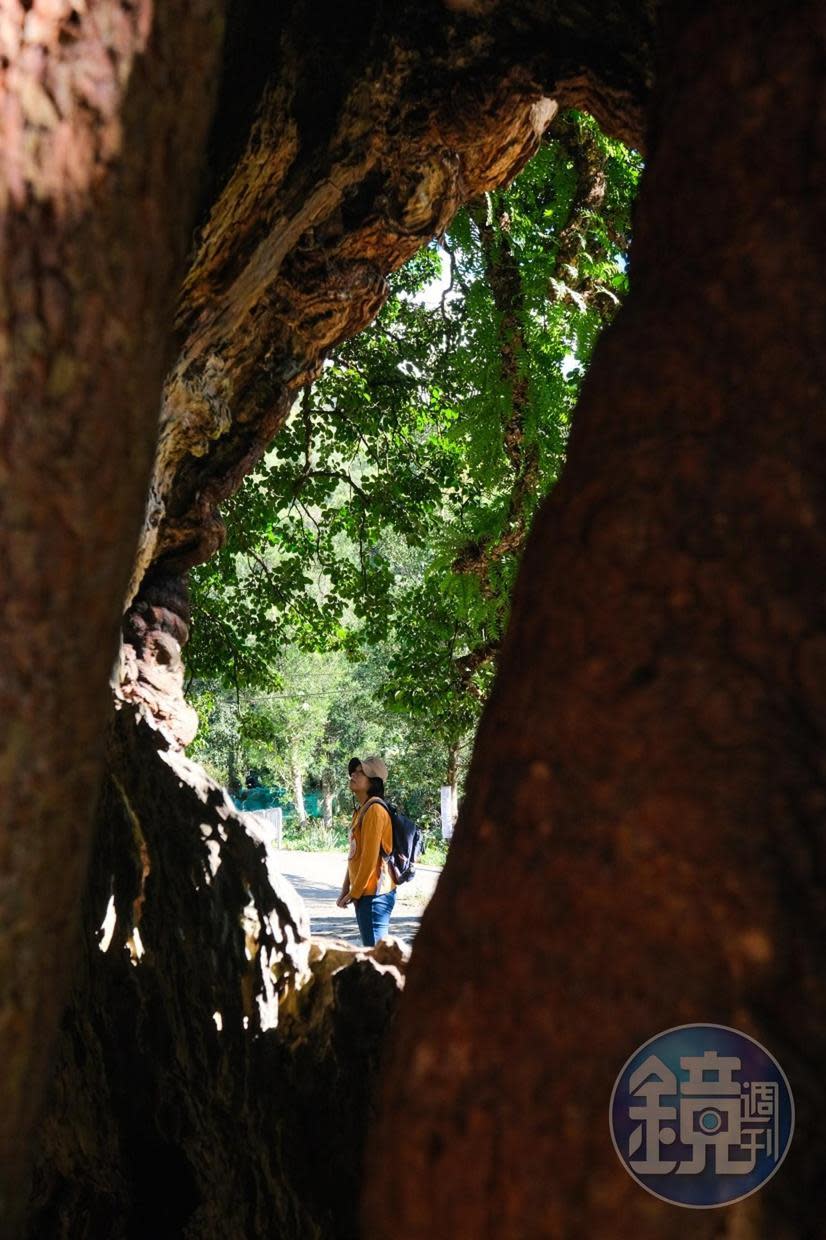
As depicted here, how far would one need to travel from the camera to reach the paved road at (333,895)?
15.5 metres

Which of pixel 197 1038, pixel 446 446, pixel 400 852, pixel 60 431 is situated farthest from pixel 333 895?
pixel 60 431

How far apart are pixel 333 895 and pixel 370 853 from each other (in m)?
15.5

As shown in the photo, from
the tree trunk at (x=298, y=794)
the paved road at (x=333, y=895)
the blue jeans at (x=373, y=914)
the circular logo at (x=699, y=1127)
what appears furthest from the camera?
the tree trunk at (x=298, y=794)

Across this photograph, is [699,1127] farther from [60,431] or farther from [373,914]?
[373,914]

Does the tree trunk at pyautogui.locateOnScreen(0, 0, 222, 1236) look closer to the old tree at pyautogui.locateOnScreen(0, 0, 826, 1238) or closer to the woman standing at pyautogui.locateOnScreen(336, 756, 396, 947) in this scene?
the old tree at pyautogui.locateOnScreen(0, 0, 826, 1238)

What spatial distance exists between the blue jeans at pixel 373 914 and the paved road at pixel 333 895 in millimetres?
2955

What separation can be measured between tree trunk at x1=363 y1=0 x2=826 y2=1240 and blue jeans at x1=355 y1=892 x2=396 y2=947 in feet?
16.6

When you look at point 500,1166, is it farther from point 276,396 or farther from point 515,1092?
point 276,396

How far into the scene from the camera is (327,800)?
4534 centimetres

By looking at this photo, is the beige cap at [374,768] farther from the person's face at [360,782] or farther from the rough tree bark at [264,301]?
the rough tree bark at [264,301]

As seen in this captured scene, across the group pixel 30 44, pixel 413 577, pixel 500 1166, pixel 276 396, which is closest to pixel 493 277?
pixel 276 396

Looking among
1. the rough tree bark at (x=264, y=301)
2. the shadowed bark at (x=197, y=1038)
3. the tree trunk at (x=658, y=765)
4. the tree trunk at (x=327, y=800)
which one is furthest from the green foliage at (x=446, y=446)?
the tree trunk at (x=327, y=800)

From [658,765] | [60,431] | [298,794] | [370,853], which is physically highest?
[298,794]

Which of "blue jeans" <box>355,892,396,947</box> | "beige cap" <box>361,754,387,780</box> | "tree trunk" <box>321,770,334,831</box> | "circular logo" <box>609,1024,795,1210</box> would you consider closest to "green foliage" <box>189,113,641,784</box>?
"beige cap" <box>361,754,387,780</box>
